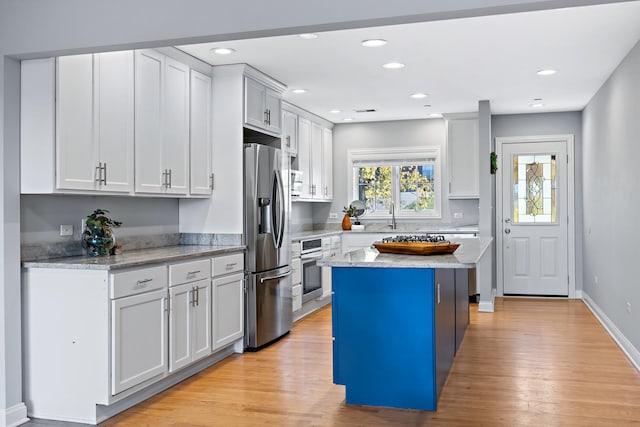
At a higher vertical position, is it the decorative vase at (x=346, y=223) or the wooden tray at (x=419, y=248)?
the decorative vase at (x=346, y=223)

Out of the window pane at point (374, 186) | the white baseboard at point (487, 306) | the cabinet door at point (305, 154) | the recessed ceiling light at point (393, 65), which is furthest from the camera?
the window pane at point (374, 186)

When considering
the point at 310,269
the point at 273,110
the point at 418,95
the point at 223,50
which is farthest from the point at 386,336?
the point at 418,95

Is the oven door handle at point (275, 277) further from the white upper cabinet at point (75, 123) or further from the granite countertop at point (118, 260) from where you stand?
the white upper cabinet at point (75, 123)

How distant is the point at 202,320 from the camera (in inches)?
170

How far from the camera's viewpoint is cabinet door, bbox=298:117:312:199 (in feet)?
23.5

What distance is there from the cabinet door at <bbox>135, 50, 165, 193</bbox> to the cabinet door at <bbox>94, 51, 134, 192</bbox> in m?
0.08

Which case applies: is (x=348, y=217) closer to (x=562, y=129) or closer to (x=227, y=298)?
(x=562, y=129)

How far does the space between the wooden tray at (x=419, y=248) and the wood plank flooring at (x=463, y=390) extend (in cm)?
92

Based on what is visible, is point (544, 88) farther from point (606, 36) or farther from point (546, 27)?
point (546, 27)

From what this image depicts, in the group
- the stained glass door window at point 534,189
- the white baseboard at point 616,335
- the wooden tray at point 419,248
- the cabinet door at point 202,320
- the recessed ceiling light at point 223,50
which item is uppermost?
the recessed ceiling light at point 223,50

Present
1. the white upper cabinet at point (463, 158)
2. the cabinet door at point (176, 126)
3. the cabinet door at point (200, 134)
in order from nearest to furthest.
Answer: the cabinet door at point (176, 126)
the cabinet door at point (200, 134)
the white upper cabinet at point (463, 158)

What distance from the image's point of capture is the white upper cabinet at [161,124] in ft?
13.5

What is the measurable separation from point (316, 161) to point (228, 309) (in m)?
3.39

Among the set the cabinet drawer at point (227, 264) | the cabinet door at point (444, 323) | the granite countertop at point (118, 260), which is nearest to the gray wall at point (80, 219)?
the granite countertop at point (118, 260)
